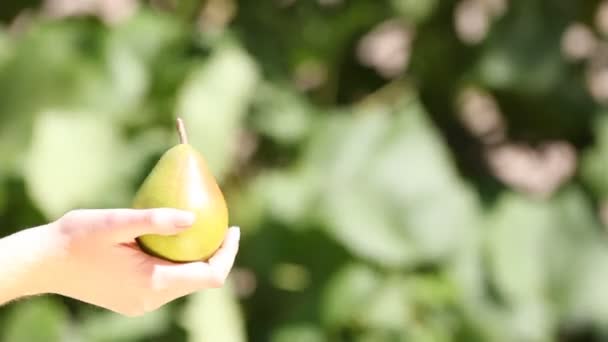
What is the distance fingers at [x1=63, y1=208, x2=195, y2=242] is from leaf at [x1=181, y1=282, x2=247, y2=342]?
11.5 inches

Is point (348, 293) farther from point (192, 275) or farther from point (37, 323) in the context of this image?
point (192, 275)

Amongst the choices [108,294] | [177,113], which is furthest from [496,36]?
[108,294]

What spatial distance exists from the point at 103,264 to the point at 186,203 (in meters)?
0.02

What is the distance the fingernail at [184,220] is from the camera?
179mm

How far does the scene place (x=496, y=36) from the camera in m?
0.61

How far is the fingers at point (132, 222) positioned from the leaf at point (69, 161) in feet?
1.02

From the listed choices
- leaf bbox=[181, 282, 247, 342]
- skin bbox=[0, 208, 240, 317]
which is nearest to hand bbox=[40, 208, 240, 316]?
skin bbox=[0, 208, 240, 317]

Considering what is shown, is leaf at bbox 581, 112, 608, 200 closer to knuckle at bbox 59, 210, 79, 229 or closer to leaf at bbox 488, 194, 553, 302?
leaf at bbox 488, 194, 553, 302

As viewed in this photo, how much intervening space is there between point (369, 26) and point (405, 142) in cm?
10

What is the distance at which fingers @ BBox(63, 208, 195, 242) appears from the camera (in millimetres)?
178

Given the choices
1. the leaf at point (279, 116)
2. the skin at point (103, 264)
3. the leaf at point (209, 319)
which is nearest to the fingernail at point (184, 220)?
the skin at point (103, 264)

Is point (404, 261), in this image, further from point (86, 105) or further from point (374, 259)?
point (86, 105)

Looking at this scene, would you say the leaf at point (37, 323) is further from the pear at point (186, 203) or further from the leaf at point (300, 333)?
the pear at point (186, 203)

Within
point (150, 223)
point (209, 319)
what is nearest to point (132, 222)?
point (150, 223)
